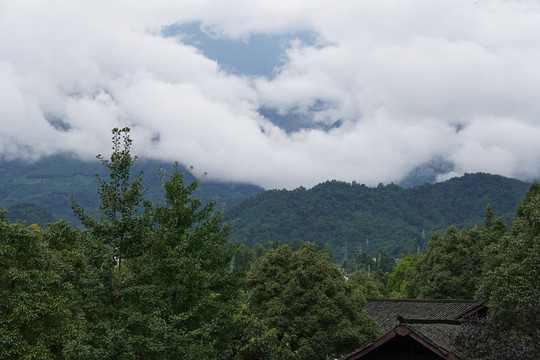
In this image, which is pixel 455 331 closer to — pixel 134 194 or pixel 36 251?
pixel 134 194

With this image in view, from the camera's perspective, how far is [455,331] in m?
21.8

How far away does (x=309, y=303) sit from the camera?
96.8 ft

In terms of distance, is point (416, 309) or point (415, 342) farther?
point (416, 309)

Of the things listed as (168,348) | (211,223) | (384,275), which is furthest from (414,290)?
(384,275)

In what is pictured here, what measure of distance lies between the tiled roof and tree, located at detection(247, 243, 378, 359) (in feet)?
9.05

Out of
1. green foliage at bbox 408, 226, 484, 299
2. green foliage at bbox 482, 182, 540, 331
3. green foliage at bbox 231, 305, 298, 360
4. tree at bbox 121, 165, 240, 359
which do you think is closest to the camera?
tree at bbox 121, 165, 240, 359

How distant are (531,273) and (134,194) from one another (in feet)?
50.1

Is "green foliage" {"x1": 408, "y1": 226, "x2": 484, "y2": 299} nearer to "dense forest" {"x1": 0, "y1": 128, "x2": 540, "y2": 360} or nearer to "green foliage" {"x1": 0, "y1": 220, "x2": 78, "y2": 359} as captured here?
"dense forest" {"x1": 0, "y1": 128, "x2": 540, "y2": 360}

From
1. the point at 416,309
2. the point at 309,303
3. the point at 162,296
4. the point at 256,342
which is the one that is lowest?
the point at 256,342

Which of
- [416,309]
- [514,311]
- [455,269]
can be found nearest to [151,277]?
[514,311]

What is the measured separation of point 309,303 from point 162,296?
36.0 feet

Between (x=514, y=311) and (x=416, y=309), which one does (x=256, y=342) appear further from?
(x=416, y=309)

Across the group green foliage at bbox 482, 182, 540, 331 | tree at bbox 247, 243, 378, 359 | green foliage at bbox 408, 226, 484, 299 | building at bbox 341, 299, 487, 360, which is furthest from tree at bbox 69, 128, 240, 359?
green foliage at bbox 408, 226, 484, 299

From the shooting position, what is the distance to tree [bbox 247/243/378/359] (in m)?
28.5
